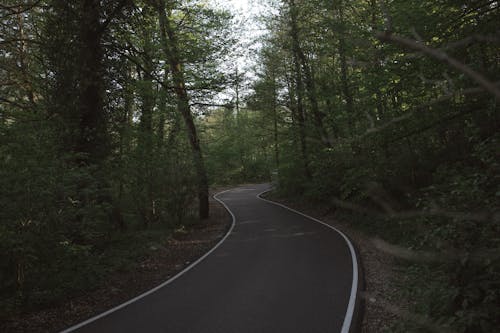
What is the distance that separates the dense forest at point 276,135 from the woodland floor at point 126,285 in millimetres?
348

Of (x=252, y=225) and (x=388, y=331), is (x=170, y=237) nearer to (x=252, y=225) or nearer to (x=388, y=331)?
(x=252, y=225)

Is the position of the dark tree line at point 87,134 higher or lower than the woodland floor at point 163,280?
higher

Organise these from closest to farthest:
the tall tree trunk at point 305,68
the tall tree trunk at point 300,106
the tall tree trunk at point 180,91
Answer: the tall tree trunk at point 180,91
the tall tree trunk at point 305,68
the tall tree trunk at point 300,106

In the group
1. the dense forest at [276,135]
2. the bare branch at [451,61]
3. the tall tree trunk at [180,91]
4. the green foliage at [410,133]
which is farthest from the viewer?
the tall tree trunk at [180,91]

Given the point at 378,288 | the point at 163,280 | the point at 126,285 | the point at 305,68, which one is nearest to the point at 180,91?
the point at 305,68

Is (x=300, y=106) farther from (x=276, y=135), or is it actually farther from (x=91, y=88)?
(x=91, y=88)

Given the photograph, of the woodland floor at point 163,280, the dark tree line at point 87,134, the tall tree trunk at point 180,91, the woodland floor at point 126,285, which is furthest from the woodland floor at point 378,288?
the tall tree trunk at point 180,91

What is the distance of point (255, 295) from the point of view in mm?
7238

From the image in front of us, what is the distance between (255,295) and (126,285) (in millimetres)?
3772

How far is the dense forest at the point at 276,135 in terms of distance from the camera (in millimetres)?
4766

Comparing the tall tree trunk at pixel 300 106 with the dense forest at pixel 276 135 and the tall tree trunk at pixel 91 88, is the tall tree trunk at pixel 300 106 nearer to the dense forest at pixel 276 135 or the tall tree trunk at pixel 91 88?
the dense forest at pixel 276 135

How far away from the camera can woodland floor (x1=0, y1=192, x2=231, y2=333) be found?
644 centimetres

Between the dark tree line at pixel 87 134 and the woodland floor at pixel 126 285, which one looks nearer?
the woodland floor at pixel 126 285

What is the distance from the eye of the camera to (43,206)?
22.6 feet
